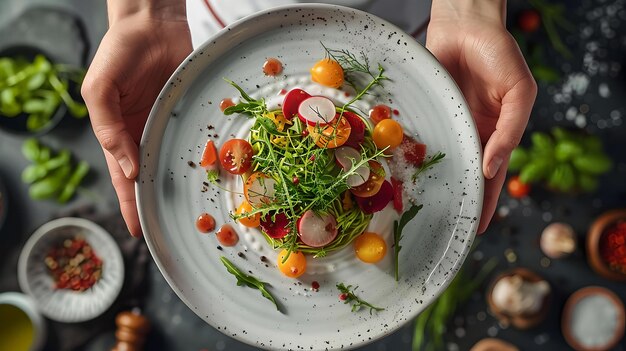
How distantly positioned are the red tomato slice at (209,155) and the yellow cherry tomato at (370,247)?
1.59 feet

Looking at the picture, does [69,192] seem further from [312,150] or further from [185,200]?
[312,150]

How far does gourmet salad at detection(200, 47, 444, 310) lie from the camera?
5.71ft

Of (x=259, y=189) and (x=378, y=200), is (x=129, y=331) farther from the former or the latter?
(x=378, y=200)

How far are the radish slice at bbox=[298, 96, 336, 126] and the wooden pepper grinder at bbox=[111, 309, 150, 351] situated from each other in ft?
4.78

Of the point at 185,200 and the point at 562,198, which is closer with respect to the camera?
the point at 185,200

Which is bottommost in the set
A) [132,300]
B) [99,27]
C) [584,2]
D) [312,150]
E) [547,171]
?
[132,300]

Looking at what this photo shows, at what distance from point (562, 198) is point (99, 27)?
2.28m

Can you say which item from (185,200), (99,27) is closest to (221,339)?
(185,200)

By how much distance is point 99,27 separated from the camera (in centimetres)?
293

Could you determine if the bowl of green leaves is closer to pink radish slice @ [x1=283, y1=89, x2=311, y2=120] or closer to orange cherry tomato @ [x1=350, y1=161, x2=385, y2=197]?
pink radish slice @ [x1=283, y1=89, x2=311, y2=120]

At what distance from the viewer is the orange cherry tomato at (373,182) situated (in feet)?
5.75

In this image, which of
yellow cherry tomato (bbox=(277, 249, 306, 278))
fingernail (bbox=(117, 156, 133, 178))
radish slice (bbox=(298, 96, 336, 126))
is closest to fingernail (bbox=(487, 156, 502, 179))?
radish slice (bbox=(298, 96, 336, 126))

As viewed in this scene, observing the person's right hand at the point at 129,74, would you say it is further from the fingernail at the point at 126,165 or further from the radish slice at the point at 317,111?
the radish slice at the point at 317,111

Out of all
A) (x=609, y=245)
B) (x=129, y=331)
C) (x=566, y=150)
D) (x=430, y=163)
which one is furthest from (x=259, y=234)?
(x=609, y=245)
